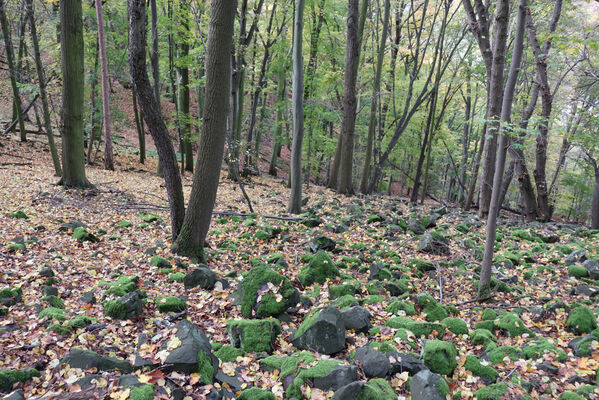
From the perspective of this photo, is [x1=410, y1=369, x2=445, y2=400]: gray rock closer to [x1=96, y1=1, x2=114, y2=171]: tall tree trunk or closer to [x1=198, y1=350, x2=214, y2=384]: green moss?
[x1=198, y1=350, x2=214, y2=384]: green moss

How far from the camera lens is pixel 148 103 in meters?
5.14

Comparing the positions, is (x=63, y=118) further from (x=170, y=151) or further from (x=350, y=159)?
(x=350, y=159)

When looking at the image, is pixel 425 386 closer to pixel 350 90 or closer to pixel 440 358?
pixel 440 358

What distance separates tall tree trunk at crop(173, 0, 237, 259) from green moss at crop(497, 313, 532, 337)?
4263 mm

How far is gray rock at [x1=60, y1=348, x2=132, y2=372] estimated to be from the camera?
268 centimetres

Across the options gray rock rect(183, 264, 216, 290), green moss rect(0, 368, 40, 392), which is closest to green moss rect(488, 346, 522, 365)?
Answer: gray rock rect(183, 264, 216, 290)

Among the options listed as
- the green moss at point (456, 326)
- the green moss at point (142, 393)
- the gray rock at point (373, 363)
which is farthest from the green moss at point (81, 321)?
the green moss at point (456, 326)

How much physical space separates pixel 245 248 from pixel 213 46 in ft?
11.7

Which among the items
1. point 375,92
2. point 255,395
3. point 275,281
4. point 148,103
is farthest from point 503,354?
point 375,92

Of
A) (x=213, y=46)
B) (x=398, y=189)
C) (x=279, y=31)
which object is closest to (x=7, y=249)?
(x=213, y=46)

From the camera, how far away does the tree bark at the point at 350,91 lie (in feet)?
37.1

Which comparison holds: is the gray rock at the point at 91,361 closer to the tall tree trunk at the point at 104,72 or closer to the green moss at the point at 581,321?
the green moss at the point at 581,321

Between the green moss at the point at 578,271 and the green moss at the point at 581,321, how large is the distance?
1827 millimetres

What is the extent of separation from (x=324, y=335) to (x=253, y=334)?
2.31 ft
